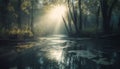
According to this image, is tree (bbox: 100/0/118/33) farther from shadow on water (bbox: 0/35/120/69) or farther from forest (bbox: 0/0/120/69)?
shadow on water (bbox: 0/35/120/69)

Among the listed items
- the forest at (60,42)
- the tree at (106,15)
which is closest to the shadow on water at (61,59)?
the forest at (60,42)

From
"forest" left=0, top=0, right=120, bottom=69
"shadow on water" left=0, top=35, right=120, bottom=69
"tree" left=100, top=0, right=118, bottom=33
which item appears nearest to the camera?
"shadow on water" left=0, top=35, right=120, bottom=69

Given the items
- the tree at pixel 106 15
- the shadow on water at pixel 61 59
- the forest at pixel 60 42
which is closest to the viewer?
the shadow on water at pixel 61 59

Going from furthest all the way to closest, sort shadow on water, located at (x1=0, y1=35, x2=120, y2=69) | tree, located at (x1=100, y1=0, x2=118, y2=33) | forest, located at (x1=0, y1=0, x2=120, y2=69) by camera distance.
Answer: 1. tree, located at (x1=100, y1=0, x2=118, y2=33)
2. forest, located at (x1=0, y1=0, x2=120, y2=69)
3. shadow on water, located at (x1=0, y1=35, x2=120, y2=69)

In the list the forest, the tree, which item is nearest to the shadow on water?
the forest

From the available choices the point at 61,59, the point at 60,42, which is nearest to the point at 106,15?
the point at 60,42

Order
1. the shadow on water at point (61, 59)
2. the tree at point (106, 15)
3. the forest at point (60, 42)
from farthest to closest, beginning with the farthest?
the tree at point (106, 15), the forest at point (60, 42), the shadow on water at point (61, 59)

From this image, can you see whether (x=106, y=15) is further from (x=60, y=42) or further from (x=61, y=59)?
(x=61, y=59)

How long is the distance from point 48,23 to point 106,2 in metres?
48.1

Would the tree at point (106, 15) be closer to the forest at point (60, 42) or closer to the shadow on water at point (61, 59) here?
the forest at point (60, 42)

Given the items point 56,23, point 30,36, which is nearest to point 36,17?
point 56,23

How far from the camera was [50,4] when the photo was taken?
164ft

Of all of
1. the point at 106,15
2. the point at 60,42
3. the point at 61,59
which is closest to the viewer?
the point at 61,59

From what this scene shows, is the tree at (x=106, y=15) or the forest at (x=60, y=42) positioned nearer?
the forest at (x=60, y=42)
